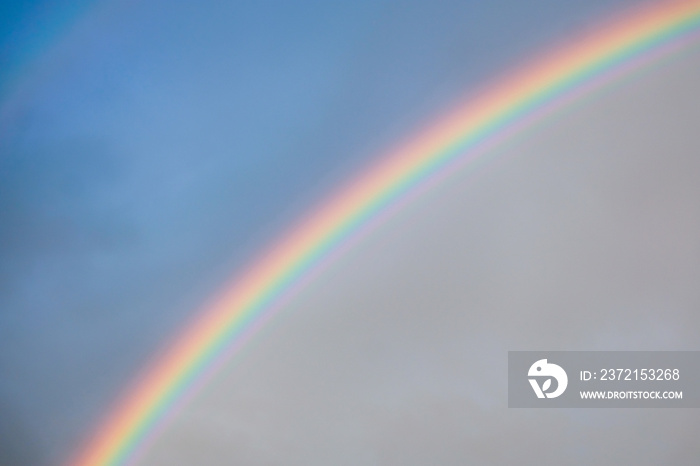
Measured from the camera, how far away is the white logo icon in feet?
109

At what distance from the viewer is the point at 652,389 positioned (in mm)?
32562

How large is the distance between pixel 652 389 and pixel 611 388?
1.85 meters

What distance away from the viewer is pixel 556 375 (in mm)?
33594

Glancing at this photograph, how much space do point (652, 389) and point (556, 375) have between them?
4434 mm

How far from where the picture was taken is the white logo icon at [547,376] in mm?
33156

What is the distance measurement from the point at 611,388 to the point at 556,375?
8.57ft

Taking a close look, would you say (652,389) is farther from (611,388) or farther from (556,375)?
(556,375)

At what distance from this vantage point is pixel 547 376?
110 ft

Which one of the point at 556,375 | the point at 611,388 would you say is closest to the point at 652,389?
the point at 611,388

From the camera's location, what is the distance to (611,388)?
3300cm
